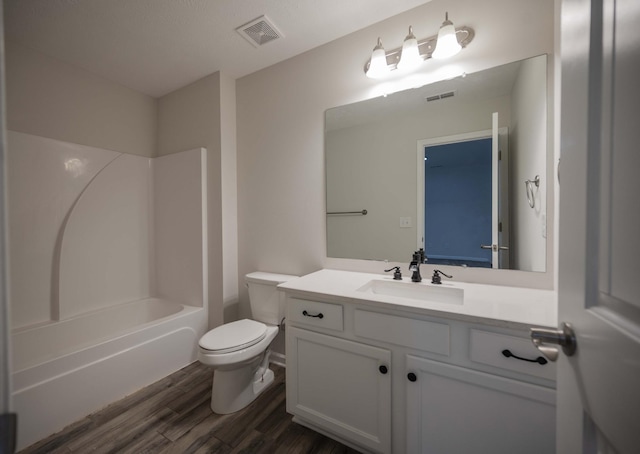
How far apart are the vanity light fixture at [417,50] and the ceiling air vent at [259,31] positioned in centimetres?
69

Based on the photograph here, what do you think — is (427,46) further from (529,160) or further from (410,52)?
(529,160)

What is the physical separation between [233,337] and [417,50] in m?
2.07

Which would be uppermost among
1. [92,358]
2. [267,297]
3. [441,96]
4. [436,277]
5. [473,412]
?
[441,96]

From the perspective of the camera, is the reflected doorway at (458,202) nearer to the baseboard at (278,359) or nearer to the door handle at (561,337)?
the door handle at (561,337)

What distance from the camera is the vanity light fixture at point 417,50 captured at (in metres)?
1.39

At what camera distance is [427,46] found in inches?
59.3

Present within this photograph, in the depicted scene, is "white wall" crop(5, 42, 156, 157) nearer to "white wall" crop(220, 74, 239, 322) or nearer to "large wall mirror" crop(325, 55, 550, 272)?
"white wall" crop(220, 74, 239, 322)

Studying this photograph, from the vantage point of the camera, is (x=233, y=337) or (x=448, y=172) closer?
(x=448, y=172)

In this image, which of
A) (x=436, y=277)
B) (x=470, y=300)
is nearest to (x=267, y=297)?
(x=436, y=277)

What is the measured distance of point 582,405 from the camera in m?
0.48

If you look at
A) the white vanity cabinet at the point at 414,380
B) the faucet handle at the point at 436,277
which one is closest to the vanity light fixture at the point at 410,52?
the faucet handle at the point at 436,277

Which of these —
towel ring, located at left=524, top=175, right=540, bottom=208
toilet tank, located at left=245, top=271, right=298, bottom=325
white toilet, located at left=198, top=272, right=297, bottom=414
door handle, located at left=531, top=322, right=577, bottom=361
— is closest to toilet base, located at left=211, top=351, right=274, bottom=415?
white toilet, located at left=198, top=272, right=297, bottom=414

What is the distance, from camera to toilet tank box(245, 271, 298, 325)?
6.32 feet

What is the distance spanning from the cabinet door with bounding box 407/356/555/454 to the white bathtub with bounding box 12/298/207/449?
1.83 metres
